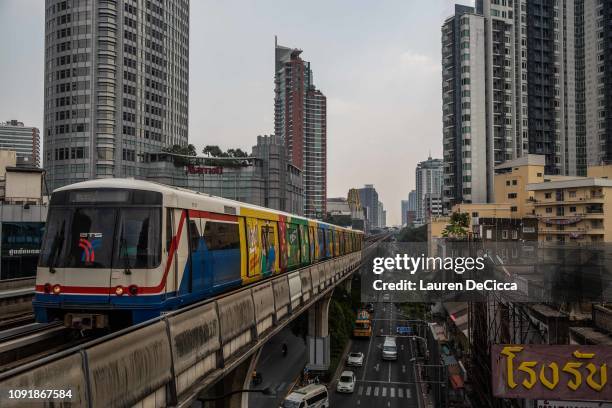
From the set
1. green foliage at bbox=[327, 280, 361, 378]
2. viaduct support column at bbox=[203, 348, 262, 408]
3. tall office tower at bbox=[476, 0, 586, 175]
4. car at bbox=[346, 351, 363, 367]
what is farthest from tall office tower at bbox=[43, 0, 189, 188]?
viaduct support column at bbox=[203, 348, 262, 408]

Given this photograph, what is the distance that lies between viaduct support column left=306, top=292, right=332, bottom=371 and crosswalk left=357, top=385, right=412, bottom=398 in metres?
3.00

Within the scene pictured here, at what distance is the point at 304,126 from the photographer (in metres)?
175

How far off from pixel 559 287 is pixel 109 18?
7678cm

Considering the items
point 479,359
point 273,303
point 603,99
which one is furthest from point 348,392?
point 603,99

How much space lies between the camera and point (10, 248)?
104 ft

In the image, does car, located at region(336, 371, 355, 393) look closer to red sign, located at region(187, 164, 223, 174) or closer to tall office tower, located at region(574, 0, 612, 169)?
red sign, located at region(187, 164, 223, 174)

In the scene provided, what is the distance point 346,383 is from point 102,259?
92.7ft

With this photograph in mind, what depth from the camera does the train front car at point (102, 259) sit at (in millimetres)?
9898

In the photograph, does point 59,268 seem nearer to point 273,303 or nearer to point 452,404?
point 273,303

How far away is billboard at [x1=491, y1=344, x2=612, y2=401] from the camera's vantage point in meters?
16.6

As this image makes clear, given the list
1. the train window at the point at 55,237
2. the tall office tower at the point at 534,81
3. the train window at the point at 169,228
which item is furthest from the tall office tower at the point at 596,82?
the train window at the point at 55,237

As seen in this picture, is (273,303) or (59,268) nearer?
(59,268)

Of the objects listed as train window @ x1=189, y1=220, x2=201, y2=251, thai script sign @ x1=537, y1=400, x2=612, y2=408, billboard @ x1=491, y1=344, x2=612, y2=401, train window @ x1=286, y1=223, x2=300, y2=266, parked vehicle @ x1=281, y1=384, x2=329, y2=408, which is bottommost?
parked vehicle @ x1=281, y1=384, x2=329, y2=408

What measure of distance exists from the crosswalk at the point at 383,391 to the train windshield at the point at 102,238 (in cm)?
2793
